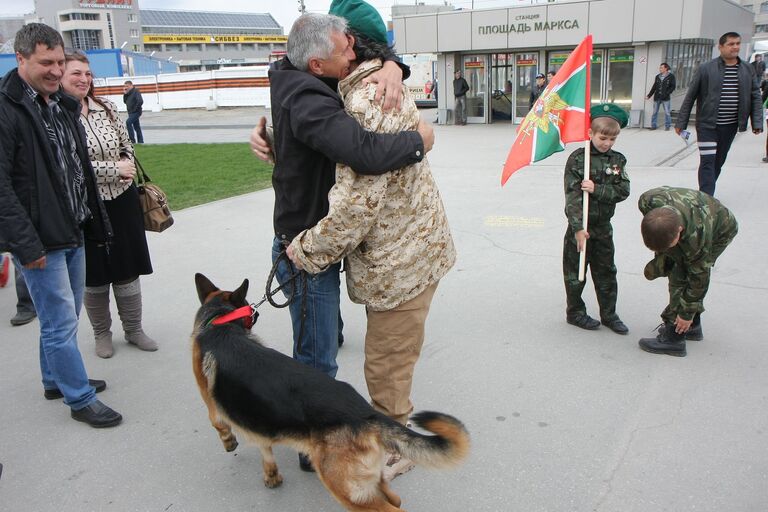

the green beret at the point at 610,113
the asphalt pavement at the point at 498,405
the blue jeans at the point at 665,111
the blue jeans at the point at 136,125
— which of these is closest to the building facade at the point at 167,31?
the blue jeans at the point at 136,125

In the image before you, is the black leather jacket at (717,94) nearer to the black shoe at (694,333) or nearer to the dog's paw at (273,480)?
the black shoe at (694,333)

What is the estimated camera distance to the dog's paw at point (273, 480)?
2701mm

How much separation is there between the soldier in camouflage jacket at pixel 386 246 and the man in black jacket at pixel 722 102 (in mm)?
5651

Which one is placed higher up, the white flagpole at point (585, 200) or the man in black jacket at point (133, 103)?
the man in black jacket at point (133, 103)

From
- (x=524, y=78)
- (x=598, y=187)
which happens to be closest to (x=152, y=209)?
(x=598, y=187)

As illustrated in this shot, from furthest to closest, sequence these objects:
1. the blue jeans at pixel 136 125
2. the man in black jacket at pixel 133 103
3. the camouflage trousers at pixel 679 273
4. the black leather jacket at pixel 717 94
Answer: the blue jeans at pixel 136 125 < the man in black jacket at pixel 133 103 < the black leather jacket at pixel 717 94 < the camouflage trousers at pixel 679 273

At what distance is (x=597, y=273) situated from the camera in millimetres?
4184

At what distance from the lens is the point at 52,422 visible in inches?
130

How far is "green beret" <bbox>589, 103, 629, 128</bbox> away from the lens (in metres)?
3.93

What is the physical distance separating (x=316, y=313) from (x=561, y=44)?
17.5 metres

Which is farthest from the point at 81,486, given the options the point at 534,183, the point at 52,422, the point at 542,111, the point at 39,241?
the point at 534,183

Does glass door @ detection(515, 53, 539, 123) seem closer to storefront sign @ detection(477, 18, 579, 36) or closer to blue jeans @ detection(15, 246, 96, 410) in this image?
storefront sign @ detection(477, 18, 579, 36)

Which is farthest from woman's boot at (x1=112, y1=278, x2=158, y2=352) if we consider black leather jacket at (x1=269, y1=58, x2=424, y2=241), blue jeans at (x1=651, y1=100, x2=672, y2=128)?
blue jeans at (x1=651, y1=100, x2=672, y2=128)

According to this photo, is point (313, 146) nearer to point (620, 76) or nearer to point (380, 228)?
point (380, 228)
